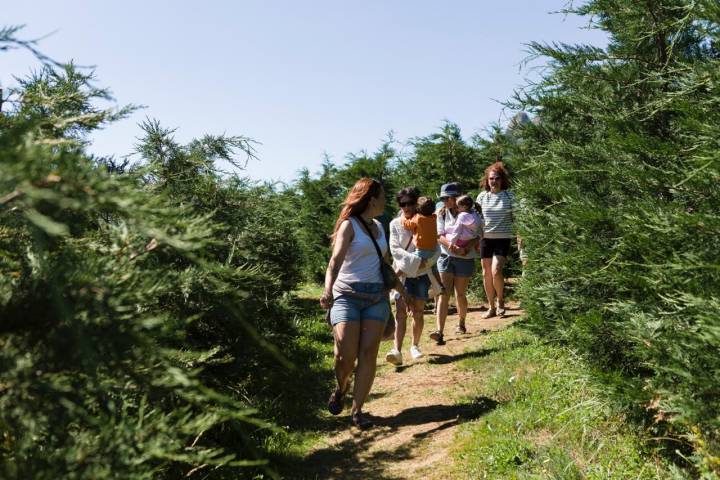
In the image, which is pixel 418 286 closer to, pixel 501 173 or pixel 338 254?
pixel 338 254

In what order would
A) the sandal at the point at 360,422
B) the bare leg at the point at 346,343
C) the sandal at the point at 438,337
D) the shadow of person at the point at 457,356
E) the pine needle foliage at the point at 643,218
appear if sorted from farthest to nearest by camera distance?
the sandal at the point at 438,337, the shadow of person at the point at 457,356, the sandal at the point at 360,422, the bare leg at the point at 346,343, the pine needle foliage at the point at 643,218

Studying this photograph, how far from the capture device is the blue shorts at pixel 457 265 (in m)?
7.78

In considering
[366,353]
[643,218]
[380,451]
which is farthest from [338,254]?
[643,218]

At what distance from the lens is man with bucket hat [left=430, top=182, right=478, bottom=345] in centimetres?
766

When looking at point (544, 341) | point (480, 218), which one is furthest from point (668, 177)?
point (480, 218)

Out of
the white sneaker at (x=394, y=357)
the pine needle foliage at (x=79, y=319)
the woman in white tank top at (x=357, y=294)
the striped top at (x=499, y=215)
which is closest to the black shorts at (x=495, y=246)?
the striped top at (x=499, y=215)

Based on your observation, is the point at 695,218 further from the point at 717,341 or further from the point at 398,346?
the point at 398,346

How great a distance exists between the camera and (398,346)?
6.87 m

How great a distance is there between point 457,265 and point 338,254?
10.3 ft

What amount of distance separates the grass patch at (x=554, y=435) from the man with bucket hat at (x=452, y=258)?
2267 millimetres

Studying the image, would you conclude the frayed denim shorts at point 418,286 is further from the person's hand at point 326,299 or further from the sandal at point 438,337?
the person's hand at point 326,299

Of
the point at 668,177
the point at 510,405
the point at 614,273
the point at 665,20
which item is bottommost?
the point at 510,405

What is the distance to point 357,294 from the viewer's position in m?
4.97

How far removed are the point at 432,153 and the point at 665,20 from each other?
727 centimetres
